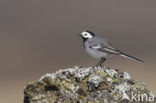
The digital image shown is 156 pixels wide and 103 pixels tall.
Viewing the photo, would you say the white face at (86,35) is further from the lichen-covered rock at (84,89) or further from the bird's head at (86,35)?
the lichen-covered rock at (84,89)

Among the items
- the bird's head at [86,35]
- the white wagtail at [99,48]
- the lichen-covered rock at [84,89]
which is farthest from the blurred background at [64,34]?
the lichen-covered rock at [84,89]

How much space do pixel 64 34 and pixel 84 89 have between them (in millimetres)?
52514

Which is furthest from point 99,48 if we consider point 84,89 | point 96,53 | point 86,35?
point 84,89

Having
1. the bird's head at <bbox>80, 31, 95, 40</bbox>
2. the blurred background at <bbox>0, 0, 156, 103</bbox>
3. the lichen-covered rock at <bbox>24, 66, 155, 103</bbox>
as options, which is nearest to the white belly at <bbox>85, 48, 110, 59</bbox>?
the bird's head at <bbox>80, 31, 95, 40</bbox>

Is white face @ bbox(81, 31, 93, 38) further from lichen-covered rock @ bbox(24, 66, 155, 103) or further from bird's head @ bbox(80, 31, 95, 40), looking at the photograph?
lichen-covered rock @ bbox(24, 66, 155, 103)

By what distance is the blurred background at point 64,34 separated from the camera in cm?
3953

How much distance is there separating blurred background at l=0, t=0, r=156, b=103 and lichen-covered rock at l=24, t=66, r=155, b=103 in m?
15.4

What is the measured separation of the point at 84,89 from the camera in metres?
8.20

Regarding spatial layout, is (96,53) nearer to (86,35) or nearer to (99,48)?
(99,48)

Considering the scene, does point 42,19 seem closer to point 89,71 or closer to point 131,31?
point 131,31

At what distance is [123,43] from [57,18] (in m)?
19.6

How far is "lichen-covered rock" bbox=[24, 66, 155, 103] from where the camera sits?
317 inches

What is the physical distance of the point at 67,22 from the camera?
6781 cm

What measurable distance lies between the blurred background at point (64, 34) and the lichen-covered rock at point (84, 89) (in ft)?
50.5
